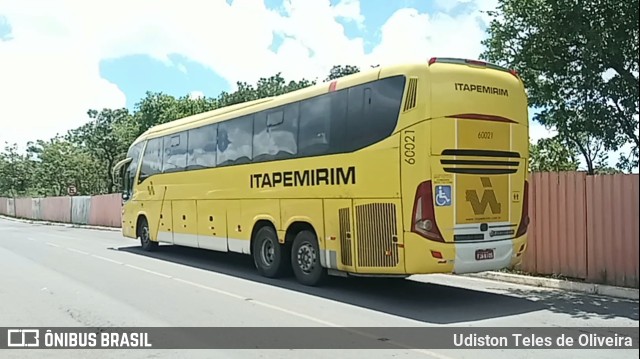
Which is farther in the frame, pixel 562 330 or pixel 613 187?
pixel 613 187

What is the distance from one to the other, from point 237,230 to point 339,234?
12.5 ft

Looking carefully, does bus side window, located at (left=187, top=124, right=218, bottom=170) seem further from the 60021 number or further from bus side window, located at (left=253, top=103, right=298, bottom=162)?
the 60021 number

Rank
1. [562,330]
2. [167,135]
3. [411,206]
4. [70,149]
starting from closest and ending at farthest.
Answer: [562,330] < [411,206] < [167,135] < [70,149]

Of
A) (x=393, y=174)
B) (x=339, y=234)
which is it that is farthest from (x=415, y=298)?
A: (x=393, y=174)

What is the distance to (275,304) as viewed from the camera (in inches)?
371

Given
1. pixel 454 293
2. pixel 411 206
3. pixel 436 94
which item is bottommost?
pixel 454 293

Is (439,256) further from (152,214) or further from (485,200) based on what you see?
(152,214)

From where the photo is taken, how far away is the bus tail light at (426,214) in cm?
873

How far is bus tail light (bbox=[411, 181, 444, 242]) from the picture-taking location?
28.6ft

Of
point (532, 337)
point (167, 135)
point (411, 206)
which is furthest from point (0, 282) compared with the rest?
point (532, 337)

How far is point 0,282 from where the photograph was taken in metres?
12.2
